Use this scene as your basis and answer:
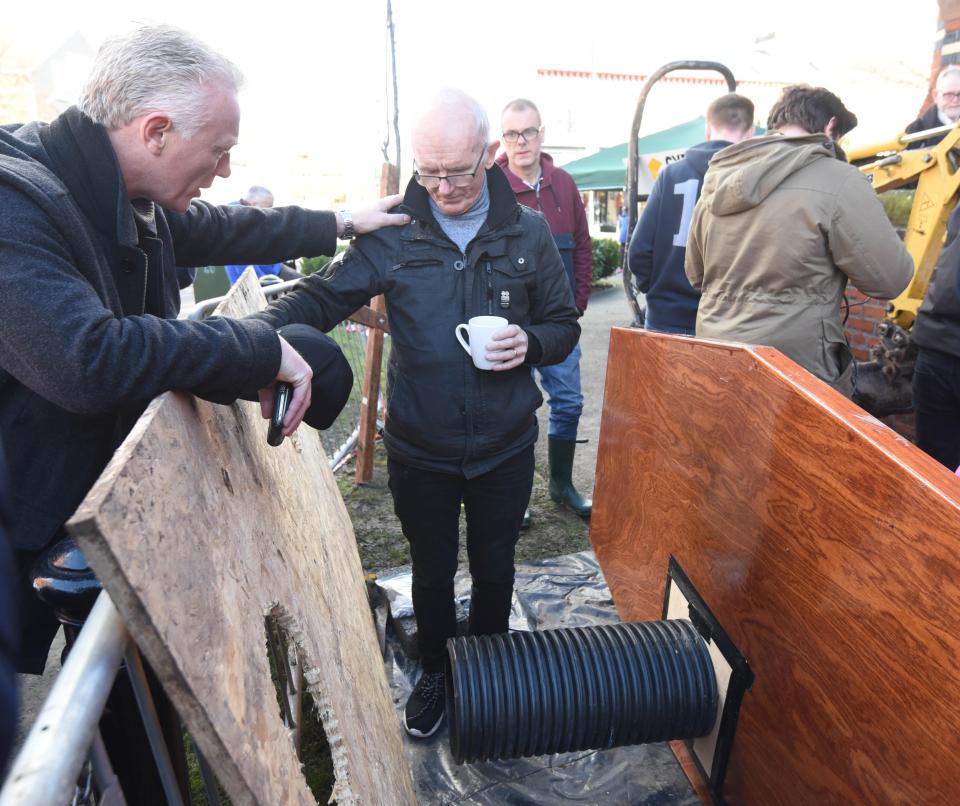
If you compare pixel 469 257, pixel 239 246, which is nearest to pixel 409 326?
pixel 469 257

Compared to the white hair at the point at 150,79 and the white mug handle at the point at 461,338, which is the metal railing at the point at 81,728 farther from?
the white mug handle at the point at 461,338

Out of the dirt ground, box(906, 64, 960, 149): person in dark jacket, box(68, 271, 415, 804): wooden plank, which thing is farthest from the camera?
box(906, 64, 960, 149): person in dark jacket

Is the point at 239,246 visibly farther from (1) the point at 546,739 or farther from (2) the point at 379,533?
(2) the point at 379,533

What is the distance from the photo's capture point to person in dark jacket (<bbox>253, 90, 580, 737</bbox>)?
2.00 meters

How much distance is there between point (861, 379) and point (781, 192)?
255cm

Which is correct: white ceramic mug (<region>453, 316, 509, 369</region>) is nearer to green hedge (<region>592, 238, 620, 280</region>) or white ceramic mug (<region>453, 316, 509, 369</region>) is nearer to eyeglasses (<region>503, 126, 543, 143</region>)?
eyeglasses (<region>503, 126, 543, 143</region>)

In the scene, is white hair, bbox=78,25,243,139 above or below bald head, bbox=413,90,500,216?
above

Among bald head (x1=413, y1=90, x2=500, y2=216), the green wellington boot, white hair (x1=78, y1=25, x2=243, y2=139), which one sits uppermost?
white hair (x1=78, y1=25, x2=243, y2=139)

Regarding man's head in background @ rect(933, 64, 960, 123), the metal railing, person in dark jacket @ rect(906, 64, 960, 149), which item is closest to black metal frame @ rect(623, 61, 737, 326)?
person in dark jacket @ rect(906, 64, 960, 149)

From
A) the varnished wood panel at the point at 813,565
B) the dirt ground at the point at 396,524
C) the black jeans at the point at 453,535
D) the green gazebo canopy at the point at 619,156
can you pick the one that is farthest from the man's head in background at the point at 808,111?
the green gazebo canopy at the point at 619,156

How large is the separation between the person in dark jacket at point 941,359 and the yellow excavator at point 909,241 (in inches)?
63.7

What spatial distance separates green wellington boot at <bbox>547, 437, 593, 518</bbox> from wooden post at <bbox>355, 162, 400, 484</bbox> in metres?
1.18

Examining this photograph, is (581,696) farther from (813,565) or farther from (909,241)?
(909,241)

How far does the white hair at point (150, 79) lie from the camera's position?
1227 mm
